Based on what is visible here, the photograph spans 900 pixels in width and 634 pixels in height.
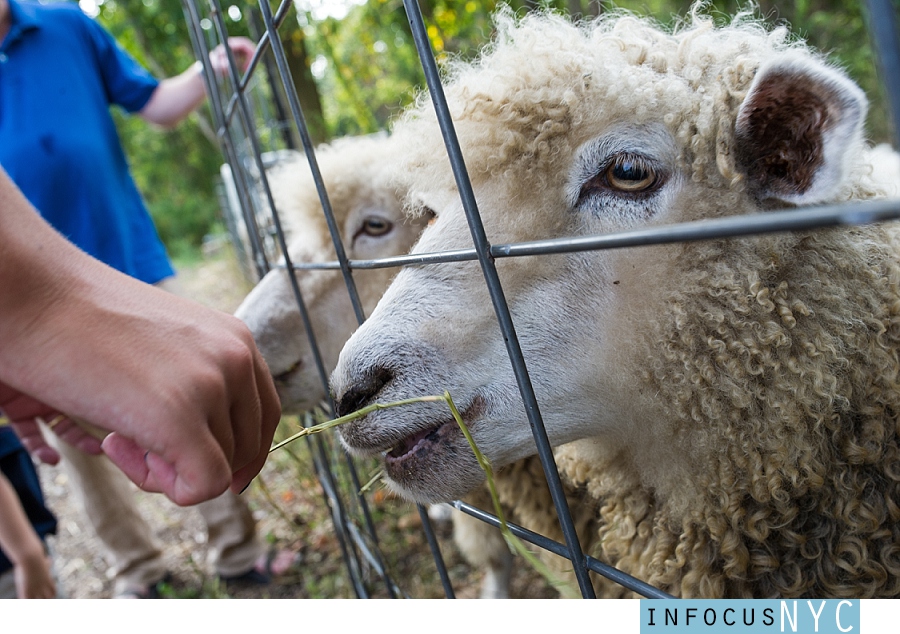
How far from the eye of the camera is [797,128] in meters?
1.19

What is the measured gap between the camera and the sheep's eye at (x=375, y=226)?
8.44 feet

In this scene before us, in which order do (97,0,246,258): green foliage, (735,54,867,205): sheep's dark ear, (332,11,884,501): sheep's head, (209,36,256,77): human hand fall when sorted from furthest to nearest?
(97,0,246,258): green foliage → (209,36,256,77): human hand → (332,11,884,501): sheep's head → (735,54,867,205): sheep's dark ear

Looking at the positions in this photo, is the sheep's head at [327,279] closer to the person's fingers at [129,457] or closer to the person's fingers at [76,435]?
the person's fingers at [76,435]

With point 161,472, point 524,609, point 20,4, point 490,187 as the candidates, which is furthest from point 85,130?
point 524,609

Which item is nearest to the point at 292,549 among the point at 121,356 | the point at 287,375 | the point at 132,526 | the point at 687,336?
the point at 132,526

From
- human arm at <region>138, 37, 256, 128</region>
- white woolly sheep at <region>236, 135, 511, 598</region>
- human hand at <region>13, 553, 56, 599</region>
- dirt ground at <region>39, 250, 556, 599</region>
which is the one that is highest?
human arm at <region>138, 37, 256, 128</region>

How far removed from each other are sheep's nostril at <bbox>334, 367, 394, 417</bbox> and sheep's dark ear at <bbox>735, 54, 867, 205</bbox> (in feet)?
2.84

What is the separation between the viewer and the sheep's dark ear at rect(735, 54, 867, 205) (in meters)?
1.10

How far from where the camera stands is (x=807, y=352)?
1283 mm

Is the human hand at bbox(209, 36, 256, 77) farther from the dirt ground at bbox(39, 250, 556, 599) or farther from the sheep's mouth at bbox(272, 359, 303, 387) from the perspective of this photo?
the dirt ground at bbox(39, 250, 556, 599)

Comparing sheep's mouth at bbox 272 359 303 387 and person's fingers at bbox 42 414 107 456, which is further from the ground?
person's fingers at bbox 42 414 107 456

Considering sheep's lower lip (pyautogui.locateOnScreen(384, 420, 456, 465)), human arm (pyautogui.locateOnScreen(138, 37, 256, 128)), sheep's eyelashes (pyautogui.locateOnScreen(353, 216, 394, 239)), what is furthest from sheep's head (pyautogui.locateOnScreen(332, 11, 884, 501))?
human arm (pyautogui.locateOnScreen(138, 37, 256, 128))

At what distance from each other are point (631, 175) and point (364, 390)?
2.48 ft

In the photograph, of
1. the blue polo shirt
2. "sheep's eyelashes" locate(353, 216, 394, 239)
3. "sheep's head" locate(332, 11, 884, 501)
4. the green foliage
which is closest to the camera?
"sheep's head" locate(332, 11, 884, 501)
